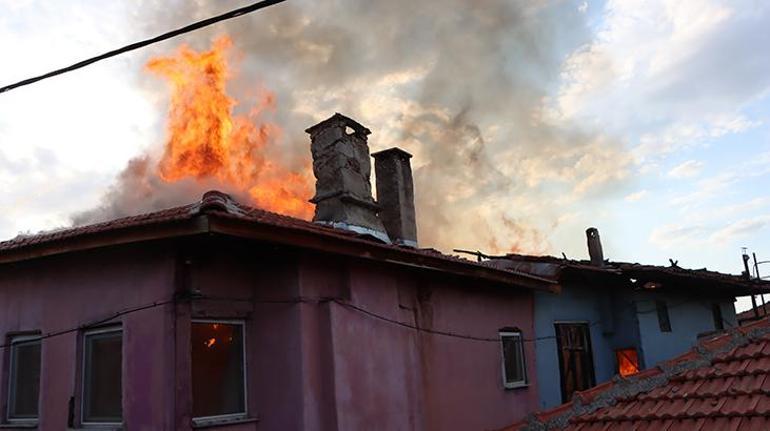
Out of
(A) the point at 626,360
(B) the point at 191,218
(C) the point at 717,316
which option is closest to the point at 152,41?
(B) the point at 191,218

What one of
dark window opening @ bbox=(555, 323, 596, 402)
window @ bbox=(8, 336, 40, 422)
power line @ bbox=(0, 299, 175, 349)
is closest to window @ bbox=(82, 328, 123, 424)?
power line @ bbox=(0, 299, 175, 349)

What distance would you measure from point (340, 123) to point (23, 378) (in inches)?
246

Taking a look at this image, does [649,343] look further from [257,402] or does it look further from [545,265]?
[257,402]

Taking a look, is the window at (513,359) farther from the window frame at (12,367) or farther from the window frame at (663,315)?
the window frame at (12,367)

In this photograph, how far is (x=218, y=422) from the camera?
6535 millimetres

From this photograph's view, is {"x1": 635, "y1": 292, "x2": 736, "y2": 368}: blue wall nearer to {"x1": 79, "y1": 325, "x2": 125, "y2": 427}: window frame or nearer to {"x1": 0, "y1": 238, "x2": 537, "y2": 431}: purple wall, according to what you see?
{"x1": 0, "y1": 238, "x2": 537, "y2": 431}: purple wall

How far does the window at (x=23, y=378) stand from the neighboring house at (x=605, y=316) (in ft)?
27.0

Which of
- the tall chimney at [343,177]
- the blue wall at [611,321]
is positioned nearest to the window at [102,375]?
the tall chimney at [343,177]

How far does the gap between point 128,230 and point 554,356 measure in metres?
9.10

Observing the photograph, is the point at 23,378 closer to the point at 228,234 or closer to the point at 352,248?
the point at 228,234

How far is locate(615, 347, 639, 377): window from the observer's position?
48.9 ft

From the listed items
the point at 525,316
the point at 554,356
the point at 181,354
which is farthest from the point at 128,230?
the point at 554,356

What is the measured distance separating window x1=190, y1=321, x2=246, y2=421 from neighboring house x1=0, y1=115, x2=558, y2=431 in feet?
0.05

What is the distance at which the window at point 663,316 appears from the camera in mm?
15484
